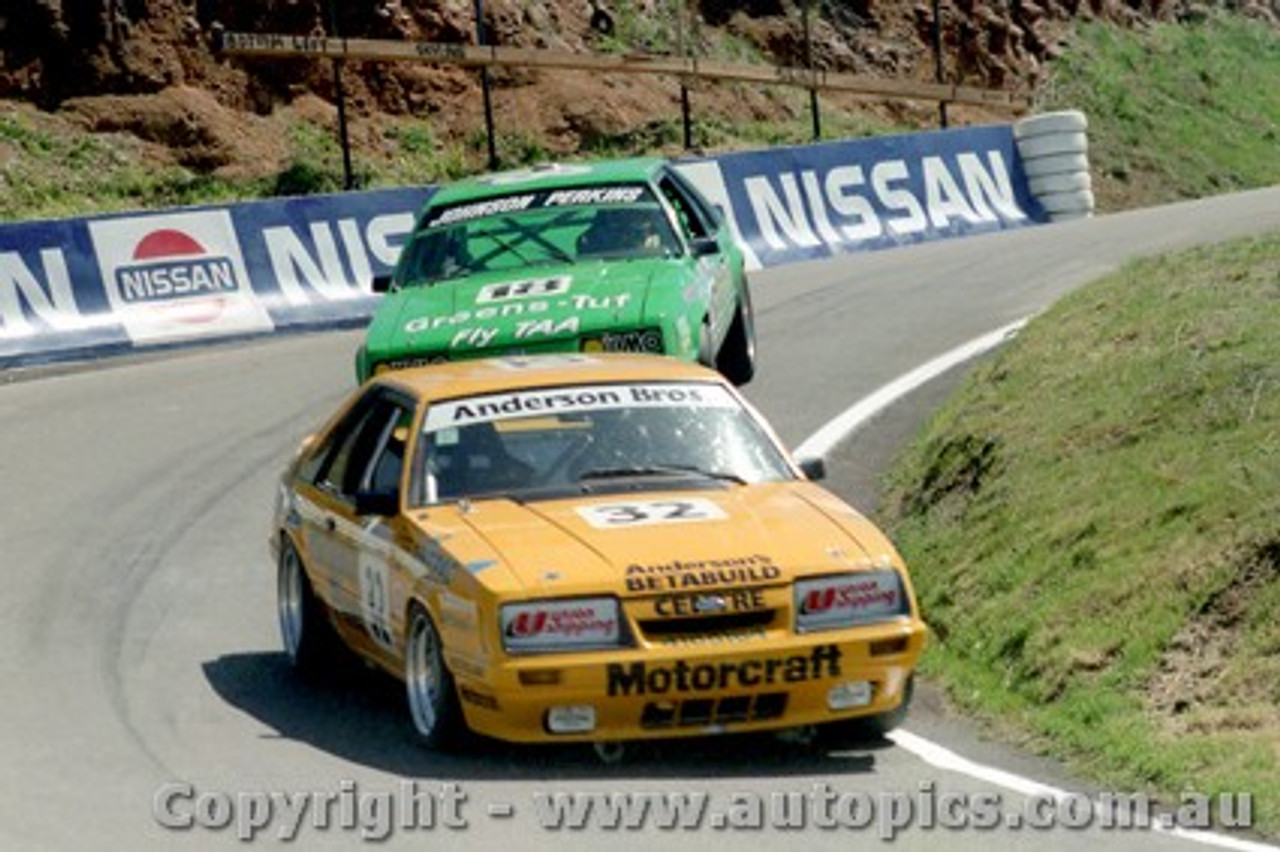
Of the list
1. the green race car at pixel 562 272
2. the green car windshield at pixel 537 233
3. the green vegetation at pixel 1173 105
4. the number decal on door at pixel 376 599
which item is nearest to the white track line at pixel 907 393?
the green race car at pixel 562 272

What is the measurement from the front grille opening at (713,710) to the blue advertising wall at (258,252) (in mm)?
14672

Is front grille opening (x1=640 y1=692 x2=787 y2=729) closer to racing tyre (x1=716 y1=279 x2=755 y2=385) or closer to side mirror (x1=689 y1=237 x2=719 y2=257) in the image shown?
side mirror (x1=689 y1=237 x2=719 y2=257)

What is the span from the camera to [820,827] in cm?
850

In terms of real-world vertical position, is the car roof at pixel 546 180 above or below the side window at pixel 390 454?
below

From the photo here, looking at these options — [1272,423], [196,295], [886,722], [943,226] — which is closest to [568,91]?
[943,226]

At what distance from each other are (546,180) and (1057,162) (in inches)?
649

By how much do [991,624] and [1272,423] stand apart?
5.23ft

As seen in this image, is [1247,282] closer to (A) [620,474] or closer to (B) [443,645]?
(A) [620,474]

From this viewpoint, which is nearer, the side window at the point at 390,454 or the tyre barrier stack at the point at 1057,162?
the side window at the point at 390,454

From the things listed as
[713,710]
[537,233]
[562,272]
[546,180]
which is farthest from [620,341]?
[713,710]

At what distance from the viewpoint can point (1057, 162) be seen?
33375 millimetres

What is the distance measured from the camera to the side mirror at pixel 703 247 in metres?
17.3


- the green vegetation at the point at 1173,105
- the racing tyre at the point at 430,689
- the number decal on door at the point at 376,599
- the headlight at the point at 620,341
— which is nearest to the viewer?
the racing tyre at the point at 430,689

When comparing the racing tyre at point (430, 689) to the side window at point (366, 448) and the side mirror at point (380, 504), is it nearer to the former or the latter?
the side mirror at point (380, 504)
